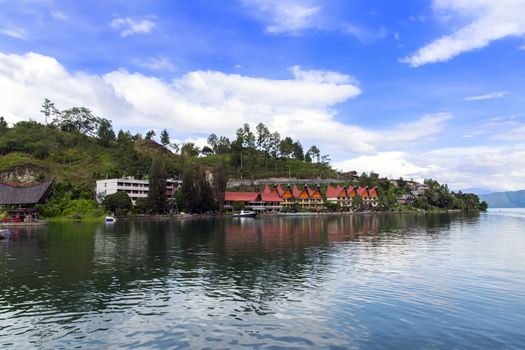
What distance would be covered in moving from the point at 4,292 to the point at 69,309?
7.28 meters

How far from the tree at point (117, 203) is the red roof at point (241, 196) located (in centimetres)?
3935

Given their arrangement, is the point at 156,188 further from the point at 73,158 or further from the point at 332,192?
the point at 332,192

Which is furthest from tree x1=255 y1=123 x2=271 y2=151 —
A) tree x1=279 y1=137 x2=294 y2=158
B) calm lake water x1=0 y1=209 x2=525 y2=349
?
calm lake water x1=0 y1=209 x2=525 y2=349

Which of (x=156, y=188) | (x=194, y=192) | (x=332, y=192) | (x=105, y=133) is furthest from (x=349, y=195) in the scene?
(x=105, y=133)

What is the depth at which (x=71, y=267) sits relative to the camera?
113 ft

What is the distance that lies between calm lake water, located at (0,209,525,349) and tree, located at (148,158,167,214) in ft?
268

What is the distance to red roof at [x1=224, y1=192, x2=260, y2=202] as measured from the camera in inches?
5993

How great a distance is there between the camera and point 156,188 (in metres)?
125

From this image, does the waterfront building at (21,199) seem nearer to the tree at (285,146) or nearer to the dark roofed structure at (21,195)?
the dark roofed structure at (21,195)

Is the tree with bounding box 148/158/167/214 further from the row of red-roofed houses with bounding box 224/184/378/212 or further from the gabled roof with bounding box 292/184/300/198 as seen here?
the gabled roof with bounding box 292/184/300/198

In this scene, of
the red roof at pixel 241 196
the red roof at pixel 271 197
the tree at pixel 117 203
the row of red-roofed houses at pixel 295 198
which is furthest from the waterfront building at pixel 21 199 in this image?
the red roof at pixel 271 197

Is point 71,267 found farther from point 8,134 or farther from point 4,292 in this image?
point 8,134

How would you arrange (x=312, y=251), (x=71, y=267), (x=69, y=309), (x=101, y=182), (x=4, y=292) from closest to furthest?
(x=69, y=309)
(x=4, y=292)
(x=71, y=267)
(x=312, y=251)
(x=101, y=182)

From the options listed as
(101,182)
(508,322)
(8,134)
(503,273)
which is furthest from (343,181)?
(508,322)
